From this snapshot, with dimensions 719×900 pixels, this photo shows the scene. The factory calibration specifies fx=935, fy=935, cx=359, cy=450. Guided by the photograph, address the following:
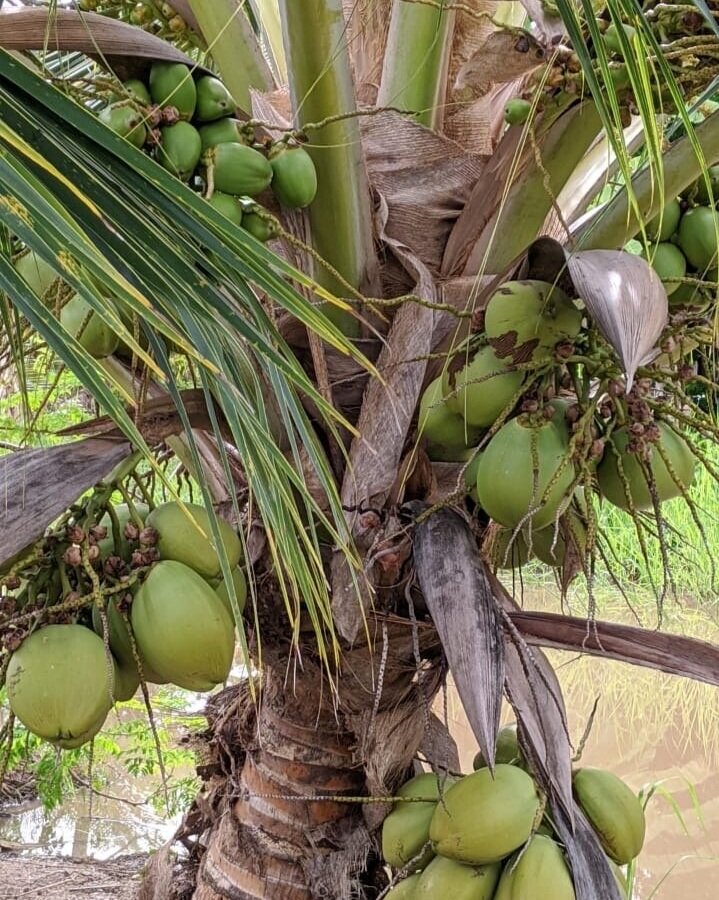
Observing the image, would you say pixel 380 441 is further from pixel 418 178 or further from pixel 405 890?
pixel 405 890

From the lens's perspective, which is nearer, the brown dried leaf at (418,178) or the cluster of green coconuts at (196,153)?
the cluster of green coconuts at (196,153)

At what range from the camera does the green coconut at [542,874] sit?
85 cm

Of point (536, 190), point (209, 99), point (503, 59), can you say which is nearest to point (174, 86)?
point (209, 99)

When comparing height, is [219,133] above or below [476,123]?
above

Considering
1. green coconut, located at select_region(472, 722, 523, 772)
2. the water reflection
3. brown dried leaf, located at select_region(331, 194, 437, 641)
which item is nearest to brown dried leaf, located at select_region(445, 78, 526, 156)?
brown dried leaf, located at select_region(331, 194, 437, 641)

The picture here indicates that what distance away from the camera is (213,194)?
839 mm

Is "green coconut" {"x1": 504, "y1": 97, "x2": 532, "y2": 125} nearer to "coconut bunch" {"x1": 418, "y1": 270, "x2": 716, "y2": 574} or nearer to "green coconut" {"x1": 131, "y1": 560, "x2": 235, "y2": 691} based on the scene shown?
"coconut bunch" {"x1": 418, "y1": 270, "x2": 716, "y2": 574}

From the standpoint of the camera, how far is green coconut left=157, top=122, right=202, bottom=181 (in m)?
0.82

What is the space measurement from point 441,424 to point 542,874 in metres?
0.43

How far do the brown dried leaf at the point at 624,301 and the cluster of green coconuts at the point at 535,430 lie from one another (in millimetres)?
66

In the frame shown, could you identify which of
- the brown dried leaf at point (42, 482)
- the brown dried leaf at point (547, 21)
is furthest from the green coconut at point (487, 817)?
the brown dried leaf at point (547, 21)

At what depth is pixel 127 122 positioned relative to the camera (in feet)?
2.58

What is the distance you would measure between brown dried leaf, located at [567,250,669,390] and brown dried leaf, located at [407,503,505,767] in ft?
0.93

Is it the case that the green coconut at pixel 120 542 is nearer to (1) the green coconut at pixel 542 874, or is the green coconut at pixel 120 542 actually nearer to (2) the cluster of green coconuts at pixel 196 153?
(2) the cluster of green coconuts at pixel 196 153
